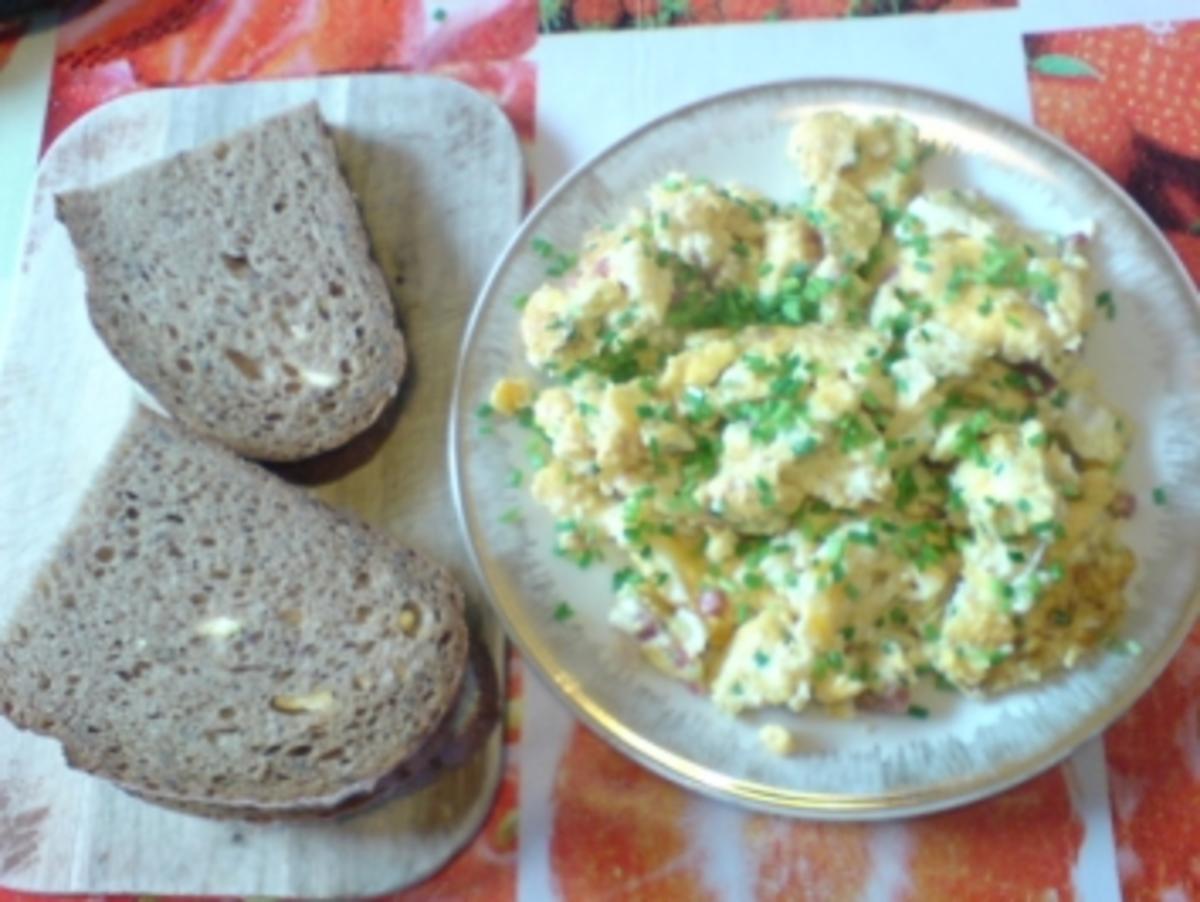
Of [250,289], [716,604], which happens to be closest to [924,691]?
[716,604]

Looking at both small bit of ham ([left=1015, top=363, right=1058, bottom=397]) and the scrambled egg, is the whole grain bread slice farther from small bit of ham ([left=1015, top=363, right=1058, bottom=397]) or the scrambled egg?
small bit of ham ([left=1015, top=363, right=1058, bottom=397])

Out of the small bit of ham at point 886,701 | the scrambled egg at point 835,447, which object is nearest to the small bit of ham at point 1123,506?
the scrambled egg at point 835,447

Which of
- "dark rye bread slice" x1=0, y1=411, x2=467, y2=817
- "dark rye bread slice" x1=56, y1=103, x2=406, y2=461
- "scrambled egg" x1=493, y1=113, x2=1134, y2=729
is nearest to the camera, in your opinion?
"scrambled egg" x1=493, y1=113, x2=1134, y2=729

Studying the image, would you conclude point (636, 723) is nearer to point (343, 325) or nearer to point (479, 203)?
point (343, 325)

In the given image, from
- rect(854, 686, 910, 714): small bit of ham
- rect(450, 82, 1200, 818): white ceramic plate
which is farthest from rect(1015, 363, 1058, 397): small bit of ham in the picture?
rect(854, 686, 910, 714): small bit of ham

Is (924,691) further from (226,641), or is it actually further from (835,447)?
(226,641)

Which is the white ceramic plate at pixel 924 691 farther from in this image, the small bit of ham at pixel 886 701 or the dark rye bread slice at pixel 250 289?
the dark rye bread slice at pixel 250 289
